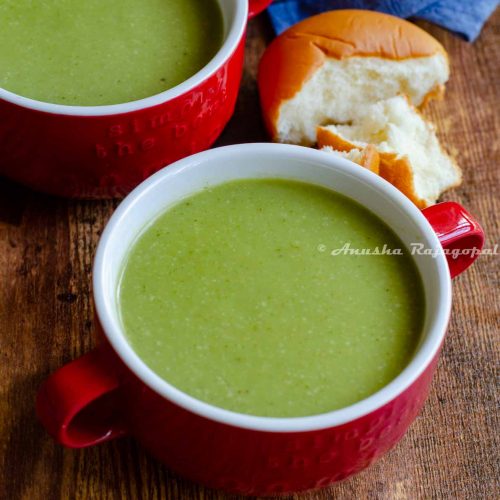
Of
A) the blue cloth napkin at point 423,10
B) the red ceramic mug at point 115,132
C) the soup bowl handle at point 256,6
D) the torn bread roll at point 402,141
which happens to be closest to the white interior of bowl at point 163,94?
the red ceramic mug at point 115,132

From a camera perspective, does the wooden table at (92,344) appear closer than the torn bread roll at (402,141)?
Yes

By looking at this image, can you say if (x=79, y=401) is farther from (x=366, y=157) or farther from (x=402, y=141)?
(x=402, y=141)

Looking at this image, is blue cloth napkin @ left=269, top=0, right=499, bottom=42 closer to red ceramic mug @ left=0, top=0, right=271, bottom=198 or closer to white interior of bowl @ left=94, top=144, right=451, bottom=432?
red ceramic mug @ left=0, top=0, right=271, bottom=198

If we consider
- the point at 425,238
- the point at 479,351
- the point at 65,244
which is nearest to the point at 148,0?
the point at 65,244

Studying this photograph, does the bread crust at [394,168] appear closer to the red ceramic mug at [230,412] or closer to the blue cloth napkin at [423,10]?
the red ceramic mug at [230,412]

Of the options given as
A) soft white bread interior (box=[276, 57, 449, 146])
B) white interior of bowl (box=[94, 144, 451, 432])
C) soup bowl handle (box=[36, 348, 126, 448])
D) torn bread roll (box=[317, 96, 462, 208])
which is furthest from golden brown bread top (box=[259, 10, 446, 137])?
soup bowl handle (box=[36, 348, 126, 448])

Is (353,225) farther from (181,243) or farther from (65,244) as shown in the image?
(65,244)
